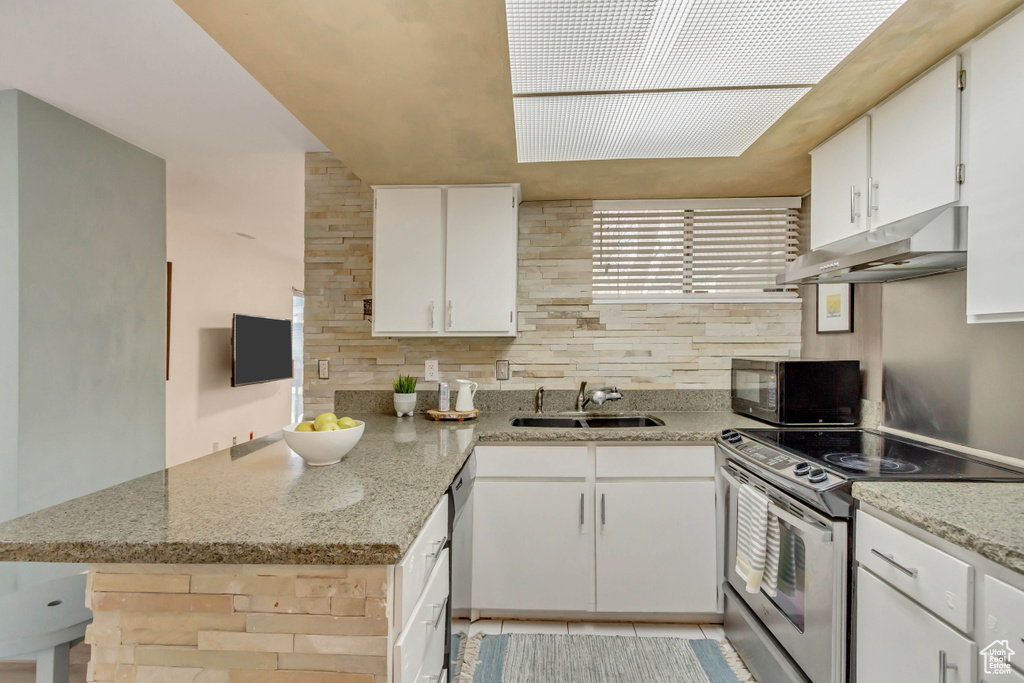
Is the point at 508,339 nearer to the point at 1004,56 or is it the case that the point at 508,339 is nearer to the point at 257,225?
the point at 1004,56

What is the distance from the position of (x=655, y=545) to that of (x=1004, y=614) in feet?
4.57

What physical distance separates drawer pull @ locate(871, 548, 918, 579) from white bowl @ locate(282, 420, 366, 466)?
1.50 m

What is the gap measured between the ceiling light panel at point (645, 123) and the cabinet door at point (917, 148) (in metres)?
0.33

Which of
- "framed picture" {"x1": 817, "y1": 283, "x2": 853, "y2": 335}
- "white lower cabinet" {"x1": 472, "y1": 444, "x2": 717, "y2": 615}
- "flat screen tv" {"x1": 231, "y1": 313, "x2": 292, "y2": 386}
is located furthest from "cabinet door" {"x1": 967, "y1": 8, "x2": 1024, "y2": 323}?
"flat screen tv" {"x1": 231, "y1": 313, "x2": 292, "y2": 386}

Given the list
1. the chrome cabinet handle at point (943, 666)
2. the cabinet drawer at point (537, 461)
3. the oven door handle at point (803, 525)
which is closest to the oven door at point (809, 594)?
the oven door handle at point (803, 525)

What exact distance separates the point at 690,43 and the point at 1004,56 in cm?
80

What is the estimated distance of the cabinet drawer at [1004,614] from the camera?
941 mm

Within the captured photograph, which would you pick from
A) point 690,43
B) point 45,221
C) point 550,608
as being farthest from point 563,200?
point 45,221

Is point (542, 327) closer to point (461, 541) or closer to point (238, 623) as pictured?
point (461, 541)

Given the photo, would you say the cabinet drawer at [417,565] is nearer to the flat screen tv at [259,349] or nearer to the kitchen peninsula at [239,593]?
the kitchen peninsula at [239,593]

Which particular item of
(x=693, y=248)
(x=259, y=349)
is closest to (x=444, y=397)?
(x=693, y=248)

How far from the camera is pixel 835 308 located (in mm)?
2537

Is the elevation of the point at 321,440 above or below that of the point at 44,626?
above

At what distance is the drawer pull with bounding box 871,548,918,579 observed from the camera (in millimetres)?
1190
